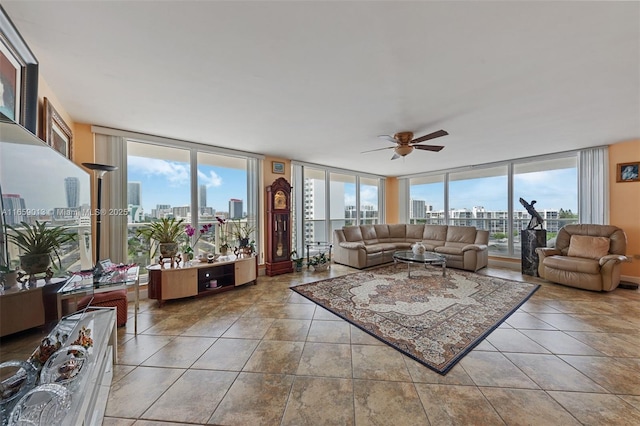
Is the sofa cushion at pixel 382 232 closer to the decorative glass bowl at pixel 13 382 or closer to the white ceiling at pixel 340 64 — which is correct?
the white ceiling at pixel 340 64

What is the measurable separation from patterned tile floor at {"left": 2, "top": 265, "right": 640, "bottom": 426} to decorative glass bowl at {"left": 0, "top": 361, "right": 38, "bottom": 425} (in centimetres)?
5

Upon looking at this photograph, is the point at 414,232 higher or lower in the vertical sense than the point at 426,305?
higher

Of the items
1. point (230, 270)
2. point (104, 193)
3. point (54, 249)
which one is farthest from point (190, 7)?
point (230, 270)

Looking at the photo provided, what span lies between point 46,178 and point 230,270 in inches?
121

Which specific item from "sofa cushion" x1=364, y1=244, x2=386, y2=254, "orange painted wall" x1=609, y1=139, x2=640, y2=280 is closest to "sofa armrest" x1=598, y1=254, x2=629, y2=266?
"orange painted wall" x1=609, y1=139, x2=640, y2=280

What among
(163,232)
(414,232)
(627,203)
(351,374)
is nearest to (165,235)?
(163,232)

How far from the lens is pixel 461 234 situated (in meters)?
5.88

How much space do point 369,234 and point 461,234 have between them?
225 centimetres

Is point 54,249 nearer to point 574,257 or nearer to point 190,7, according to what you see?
point 190,7

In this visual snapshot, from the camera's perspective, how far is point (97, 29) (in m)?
1.53

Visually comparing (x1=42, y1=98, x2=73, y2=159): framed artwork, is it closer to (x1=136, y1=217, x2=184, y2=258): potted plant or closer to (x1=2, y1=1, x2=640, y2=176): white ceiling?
(x1=2, y1=1, x2=640, y2=176): white ceiling

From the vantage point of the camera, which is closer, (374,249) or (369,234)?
(374,249)

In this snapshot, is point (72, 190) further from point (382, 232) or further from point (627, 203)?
point (627, 203)

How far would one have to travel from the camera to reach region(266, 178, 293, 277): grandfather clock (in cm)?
471
